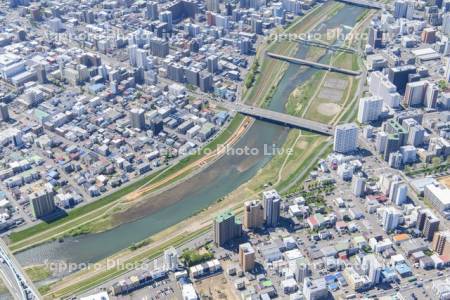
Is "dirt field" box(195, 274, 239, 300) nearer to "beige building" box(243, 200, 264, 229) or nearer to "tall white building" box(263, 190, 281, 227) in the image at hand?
"beige building" box(243, 200, 264, 229)

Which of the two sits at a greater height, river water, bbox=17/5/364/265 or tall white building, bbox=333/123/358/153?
tall white building, bbox=333/123/358/153

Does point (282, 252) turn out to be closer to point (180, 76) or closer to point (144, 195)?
point (144, 195)

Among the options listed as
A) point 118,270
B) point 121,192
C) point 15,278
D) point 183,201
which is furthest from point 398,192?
point 15,278

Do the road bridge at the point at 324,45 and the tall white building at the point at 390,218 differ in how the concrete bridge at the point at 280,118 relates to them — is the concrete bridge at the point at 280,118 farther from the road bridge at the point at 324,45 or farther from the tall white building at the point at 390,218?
the road bridge at the point at 324,45

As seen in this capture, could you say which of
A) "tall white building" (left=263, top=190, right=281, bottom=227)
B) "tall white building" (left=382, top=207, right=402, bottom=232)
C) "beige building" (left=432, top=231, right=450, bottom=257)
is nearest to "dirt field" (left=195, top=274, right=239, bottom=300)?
"tall white building" (left=263, top=190, right=281, bottom=227)

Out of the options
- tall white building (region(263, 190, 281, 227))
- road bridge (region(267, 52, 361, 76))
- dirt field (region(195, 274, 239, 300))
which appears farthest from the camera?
road bridge (region(267, 52, 361, 76))

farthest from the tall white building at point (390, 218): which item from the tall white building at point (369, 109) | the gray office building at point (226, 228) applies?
the tall white building at point (369, 109)
